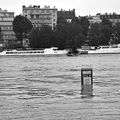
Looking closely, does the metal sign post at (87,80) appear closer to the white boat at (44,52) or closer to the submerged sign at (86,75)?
the submerged sign at (86,75)

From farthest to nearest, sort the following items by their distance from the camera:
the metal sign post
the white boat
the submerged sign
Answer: the white boat → the metal sign post → the submerged sign

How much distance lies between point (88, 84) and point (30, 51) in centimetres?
16384

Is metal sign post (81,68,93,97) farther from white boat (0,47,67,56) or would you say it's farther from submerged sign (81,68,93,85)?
white boat (0,47,67,56)

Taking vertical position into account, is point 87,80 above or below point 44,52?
above

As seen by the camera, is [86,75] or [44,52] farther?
[44,52]

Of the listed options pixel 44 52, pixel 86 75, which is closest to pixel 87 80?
pixel 86 75

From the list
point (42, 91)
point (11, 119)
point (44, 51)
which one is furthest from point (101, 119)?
point (44, 51)

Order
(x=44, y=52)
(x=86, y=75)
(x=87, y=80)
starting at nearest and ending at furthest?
(x=86, y=75) < (x=87, y=80) < (x=44, y=52)

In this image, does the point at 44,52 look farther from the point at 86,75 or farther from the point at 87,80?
the point at 86,75

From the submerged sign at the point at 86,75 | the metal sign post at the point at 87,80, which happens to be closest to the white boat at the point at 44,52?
the metal sign post at the point at 87,80

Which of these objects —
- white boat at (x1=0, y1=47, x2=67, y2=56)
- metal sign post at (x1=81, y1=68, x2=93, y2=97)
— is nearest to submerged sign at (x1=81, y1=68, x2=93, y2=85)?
metal sign post at (x1=81, y1=68, x2=93, y2=97)

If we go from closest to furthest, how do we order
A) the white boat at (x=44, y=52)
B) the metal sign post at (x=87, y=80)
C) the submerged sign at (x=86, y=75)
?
the submerged sign at (x=86, y=75) → the metal sign post at (x=87, y=80) → the white boat at (x=44, y=52)

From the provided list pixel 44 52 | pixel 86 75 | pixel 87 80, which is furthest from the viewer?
pixel 44 52

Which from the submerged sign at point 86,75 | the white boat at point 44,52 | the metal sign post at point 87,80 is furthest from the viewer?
the white boat at point 44,52
